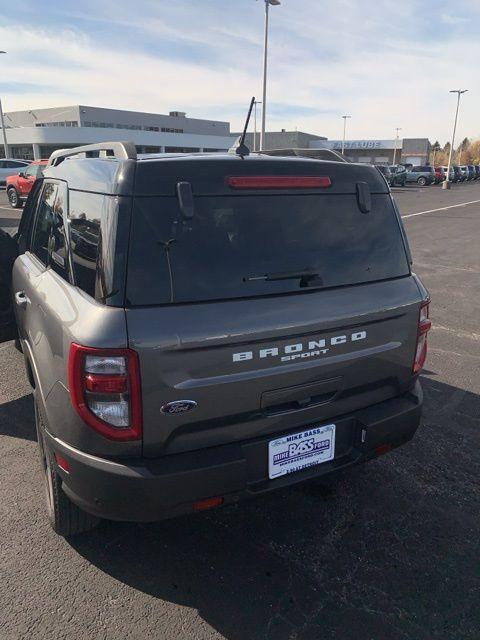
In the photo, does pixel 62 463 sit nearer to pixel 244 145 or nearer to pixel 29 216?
pixel 244 145

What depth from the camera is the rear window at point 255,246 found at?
2.04m

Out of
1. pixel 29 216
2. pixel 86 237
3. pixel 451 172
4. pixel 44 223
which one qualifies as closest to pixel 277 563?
pixel 86 237

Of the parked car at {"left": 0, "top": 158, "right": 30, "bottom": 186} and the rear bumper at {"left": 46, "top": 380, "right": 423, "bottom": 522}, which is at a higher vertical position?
the parked car at {"left": 0, "top": 158, "right": 30, "bottom": 186}

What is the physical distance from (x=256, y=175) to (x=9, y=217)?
665 inches

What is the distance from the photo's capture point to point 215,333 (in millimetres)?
2035

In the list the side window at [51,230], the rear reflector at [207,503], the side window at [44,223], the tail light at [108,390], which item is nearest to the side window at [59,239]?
the side window at [51,230]

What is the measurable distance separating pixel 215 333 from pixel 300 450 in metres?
0.78

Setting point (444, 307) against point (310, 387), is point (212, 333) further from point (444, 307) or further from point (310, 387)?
point (444, 307)

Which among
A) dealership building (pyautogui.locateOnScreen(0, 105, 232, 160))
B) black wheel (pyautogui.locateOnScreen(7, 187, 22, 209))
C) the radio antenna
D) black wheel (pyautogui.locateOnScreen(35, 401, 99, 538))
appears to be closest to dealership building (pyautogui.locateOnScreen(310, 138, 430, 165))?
dealership building (pyautogui.locateOnScreen(0, 105, 232, 160))

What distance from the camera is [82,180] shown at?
8.18ft

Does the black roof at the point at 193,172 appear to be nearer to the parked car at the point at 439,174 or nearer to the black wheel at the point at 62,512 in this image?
the black wheel at the point at 62,512

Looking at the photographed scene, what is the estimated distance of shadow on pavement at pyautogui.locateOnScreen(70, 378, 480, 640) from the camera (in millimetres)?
2209

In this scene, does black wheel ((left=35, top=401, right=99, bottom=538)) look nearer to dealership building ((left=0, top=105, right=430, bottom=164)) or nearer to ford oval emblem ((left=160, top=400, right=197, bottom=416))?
ford oval emblem ((left=160, top=400, right=197, bottom=416))

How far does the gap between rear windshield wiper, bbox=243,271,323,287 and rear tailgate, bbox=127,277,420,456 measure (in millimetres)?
62
